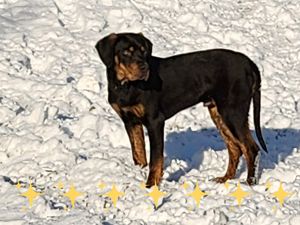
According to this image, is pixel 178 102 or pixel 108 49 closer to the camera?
pixel 108 49

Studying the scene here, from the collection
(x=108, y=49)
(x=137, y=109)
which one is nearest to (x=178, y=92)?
(x=137, y=109)

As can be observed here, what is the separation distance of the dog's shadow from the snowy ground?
1 centimetres

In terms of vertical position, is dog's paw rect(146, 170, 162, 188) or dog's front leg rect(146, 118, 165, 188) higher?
dog's front leg rect(146, 118, 165, 188)

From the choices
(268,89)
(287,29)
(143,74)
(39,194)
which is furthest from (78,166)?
(287,29)

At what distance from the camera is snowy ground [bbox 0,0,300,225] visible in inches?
225

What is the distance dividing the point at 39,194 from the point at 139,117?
111cm

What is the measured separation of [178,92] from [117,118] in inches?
60.6

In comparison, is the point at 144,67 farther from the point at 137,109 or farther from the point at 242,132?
the point at 242,132

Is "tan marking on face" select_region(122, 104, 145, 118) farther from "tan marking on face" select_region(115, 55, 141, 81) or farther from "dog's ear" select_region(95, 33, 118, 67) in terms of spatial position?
"dog's ear" select_region(95, 33, 118, 67)

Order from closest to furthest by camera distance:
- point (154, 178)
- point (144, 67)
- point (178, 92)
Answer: point (144, 67), point (154, 178), point (178, 92)

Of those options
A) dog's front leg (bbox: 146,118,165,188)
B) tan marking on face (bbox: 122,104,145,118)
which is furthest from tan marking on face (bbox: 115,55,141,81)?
dog's front leg (bbox: 146,118,165,188)

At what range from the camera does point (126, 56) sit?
5.98m

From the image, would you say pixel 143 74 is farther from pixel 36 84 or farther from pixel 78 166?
pixel 36 84

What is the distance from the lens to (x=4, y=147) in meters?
6.99
